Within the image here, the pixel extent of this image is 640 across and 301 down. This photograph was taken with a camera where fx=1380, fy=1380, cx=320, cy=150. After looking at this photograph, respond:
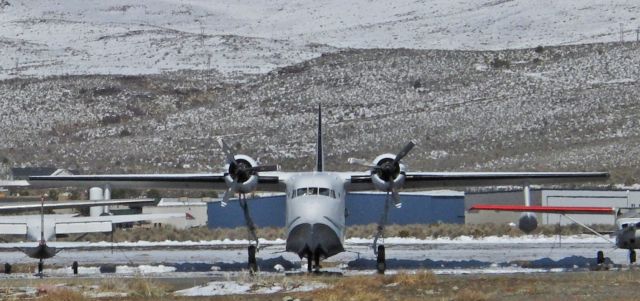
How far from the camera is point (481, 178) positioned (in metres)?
47.9

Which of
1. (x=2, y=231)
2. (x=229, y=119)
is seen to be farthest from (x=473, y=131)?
(x=2, y=231)

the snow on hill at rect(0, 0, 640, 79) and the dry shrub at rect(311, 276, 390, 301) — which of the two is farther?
the snow on hill at rect(0, 0, 640, 79)

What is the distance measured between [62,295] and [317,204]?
1163 cm

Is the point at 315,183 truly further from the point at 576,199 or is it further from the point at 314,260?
the point at 576,199

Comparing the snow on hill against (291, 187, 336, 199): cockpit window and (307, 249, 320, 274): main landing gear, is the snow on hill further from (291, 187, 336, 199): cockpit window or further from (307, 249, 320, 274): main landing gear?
(307, 249, 320, 274): main landing gear

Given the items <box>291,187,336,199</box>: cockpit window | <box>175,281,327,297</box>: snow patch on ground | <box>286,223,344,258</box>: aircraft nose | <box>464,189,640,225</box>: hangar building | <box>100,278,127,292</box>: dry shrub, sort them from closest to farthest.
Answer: <box>175,281,327,297</box>: snow patch on ground, <box>100,278,127,292</box>: dry shrub, <box>286,223,344,258</box>: aircraft nose, <box>291,187,336,199</box>: cockpit window, <box>464,189,640,225</box>: hangar building

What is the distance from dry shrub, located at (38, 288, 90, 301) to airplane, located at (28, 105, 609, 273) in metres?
9.65

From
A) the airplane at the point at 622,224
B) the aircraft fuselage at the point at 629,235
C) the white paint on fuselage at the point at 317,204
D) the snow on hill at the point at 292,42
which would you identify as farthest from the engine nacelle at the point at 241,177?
the snow on hill at the point at 292,42

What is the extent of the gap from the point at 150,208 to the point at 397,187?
152 ft

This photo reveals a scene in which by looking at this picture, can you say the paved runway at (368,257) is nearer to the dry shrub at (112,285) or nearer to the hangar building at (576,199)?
the dry shrub at (112,285)

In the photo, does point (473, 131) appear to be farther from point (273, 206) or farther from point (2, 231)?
point (2, 231)

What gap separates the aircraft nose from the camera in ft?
134

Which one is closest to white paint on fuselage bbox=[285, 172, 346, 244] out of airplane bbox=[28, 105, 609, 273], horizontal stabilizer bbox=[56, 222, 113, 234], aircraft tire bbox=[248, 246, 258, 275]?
airplane bbox=[28, 105, 609, 273]

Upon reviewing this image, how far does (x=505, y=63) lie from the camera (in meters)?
161
